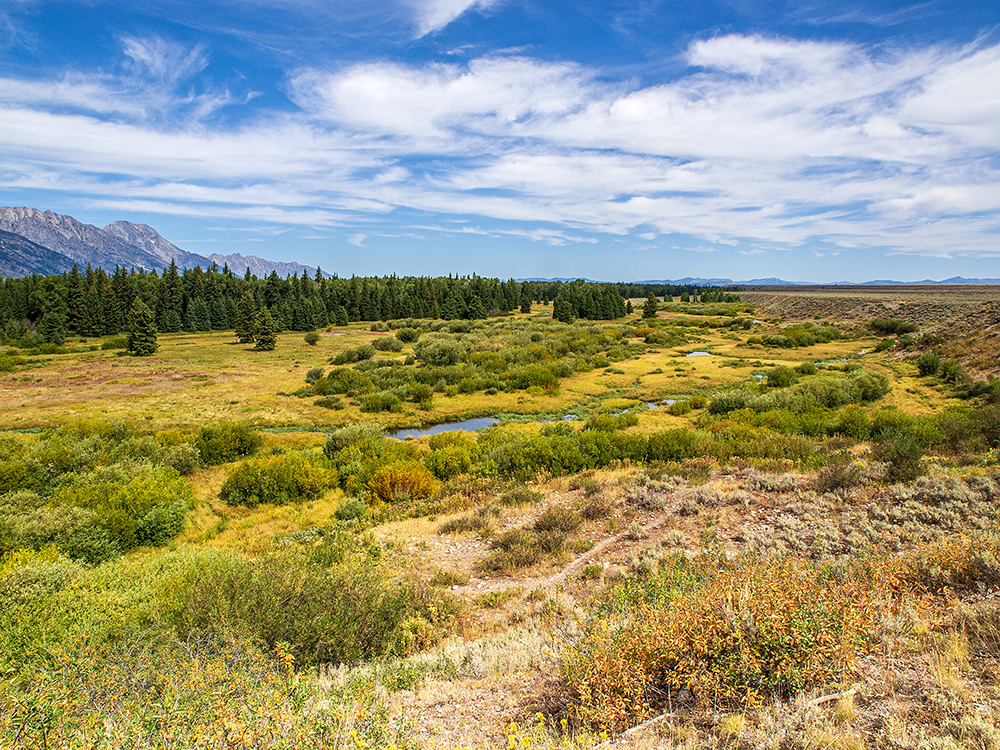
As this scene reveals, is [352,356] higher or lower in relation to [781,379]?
lower

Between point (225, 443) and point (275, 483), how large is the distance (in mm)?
5613

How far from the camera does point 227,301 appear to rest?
292ft

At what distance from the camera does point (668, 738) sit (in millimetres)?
3723

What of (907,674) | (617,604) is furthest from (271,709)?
(907,674)

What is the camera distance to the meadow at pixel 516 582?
3729 mm

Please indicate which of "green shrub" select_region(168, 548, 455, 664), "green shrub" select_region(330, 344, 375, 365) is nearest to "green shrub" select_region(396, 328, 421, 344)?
"green shrub" select_region(330, 344, 375, 365)

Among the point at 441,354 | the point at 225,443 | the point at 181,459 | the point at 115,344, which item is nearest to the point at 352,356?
the point at 441,354

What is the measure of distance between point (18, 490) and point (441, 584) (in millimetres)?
13577

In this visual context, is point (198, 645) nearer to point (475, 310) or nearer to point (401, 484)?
point (401, 484)

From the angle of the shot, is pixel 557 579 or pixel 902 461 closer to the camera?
pixel 557 579

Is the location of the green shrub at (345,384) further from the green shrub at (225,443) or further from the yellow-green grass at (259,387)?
the green shrub at (225,443)

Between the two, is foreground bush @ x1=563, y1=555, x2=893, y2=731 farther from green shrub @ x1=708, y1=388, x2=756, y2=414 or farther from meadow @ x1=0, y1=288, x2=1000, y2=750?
green shrub @ x1=708, y1=388, x2=756, y2=414

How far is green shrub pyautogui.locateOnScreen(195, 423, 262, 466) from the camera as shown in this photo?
18938 mm

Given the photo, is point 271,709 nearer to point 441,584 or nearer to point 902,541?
point 441,584
